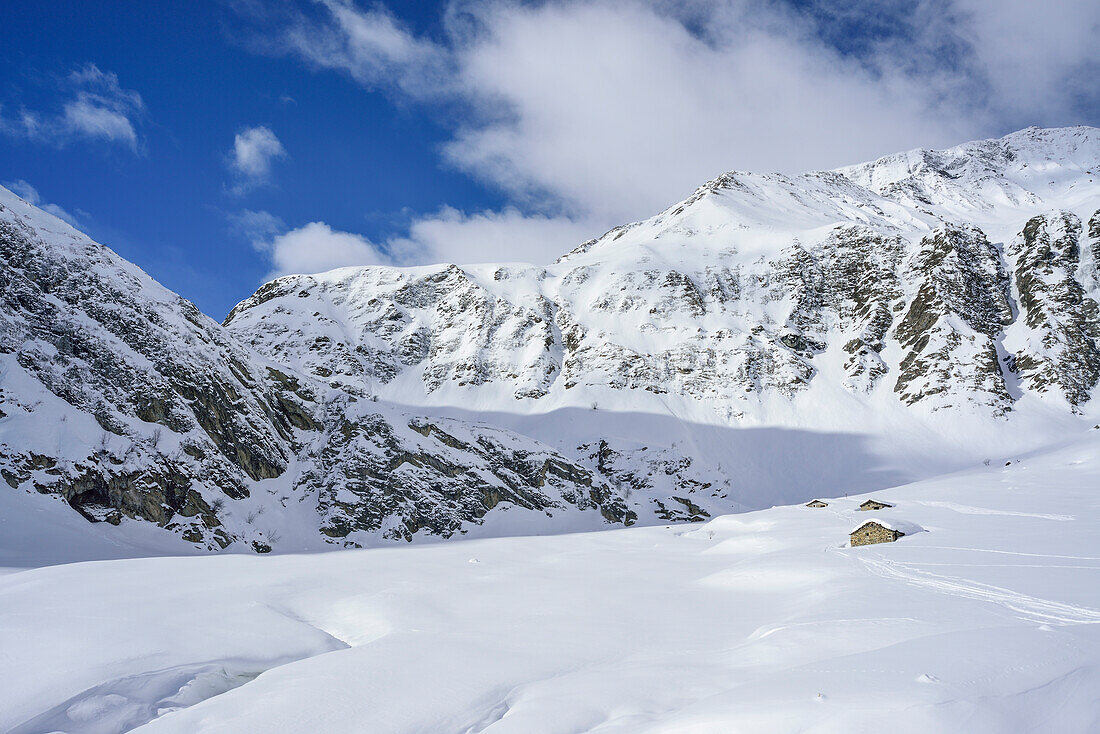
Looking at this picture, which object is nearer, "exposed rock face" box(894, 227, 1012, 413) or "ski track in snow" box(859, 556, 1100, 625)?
"ski track in snow" box(859, 556, 1100, 625)

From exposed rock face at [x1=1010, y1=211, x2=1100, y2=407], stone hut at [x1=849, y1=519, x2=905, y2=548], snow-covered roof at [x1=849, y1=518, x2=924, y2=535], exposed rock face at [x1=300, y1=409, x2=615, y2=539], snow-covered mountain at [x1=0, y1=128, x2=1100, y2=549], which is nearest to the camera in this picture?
stone hut at [x1=849, y1=519, x2=905, y2=548]

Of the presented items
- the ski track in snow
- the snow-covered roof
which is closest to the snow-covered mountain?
the snow-covered roof

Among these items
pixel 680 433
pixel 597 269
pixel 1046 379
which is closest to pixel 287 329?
pixel 597 269

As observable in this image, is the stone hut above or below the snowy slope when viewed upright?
below

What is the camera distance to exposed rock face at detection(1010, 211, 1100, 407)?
8025 cm

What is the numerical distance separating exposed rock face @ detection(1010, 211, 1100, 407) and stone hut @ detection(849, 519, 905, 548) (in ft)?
268

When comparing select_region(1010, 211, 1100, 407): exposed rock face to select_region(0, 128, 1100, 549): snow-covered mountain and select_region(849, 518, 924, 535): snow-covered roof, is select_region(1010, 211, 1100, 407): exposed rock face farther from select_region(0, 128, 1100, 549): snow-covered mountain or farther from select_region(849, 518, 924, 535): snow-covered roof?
select_region(849, 518, 924, 535): snow-covered roof

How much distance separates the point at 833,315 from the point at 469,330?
215ft

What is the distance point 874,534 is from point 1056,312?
95618 mm

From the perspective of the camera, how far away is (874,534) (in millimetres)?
18906

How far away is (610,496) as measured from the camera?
198 ft

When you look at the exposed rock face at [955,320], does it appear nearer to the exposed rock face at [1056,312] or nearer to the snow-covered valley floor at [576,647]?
the exposed rock face at [1056,312]

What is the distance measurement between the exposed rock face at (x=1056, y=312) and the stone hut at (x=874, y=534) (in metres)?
81.7

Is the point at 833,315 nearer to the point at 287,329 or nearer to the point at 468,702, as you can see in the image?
the point at 287,329
